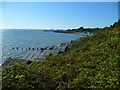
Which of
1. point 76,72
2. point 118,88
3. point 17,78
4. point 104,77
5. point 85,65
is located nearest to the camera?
point 118,88

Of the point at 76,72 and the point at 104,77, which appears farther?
the point at 76,72

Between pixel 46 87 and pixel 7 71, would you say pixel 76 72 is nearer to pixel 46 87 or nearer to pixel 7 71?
pixel 46 87

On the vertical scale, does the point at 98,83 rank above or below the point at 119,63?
below

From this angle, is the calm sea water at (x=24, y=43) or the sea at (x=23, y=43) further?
the calm sea water at (x=24, y=43)

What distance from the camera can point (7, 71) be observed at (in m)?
4.47

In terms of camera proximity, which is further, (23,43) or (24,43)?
(23,43)

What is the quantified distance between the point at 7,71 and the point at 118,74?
3663mm

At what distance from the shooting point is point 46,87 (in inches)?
160

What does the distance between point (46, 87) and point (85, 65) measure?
7.94ft

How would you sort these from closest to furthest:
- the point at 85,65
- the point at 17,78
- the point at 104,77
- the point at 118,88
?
the point at 118,88
the point at 17,78
the point at 104,77
the point at 85,65

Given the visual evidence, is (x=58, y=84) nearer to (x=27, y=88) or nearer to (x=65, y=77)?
(x=65, y=77)

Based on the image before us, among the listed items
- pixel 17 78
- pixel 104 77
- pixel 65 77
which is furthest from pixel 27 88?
pixel 104 77

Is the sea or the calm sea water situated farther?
the calm sea water

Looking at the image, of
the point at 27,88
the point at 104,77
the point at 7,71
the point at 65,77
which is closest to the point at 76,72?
the point at 65,77
